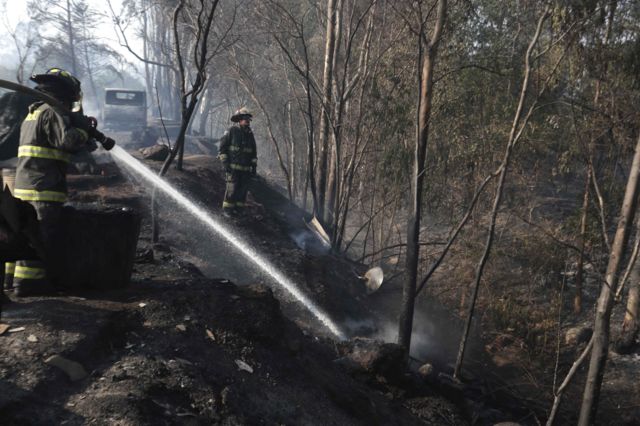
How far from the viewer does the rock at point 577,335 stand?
9188 mm

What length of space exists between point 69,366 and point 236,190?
6.16m

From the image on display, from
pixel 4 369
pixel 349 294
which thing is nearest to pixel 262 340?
pixel 4 369

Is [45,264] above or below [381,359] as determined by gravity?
above

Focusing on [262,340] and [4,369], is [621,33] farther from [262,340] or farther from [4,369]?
[4,369]

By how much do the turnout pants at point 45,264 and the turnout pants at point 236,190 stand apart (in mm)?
4896

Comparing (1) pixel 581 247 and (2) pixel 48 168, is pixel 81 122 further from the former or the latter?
(1) pixel 581 247

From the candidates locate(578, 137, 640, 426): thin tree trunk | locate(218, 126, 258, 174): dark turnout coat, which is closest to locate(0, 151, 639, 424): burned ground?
locate(578, 137, 640, 426): thin tree trunk

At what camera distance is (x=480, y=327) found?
998 cm

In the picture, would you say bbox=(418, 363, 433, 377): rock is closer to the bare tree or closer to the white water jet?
the bare tree

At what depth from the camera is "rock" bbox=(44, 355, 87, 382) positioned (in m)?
2.99

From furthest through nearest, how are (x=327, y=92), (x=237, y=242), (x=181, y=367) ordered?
1. (x=327, y=92)
2. (x=237, y=242)
3. (x=181, y=367)

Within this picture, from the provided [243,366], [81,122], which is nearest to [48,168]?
[81,122]

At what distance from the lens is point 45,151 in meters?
4.02

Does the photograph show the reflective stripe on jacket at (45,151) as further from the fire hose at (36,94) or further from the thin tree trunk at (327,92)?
the thin tree trunk at (327,92)
